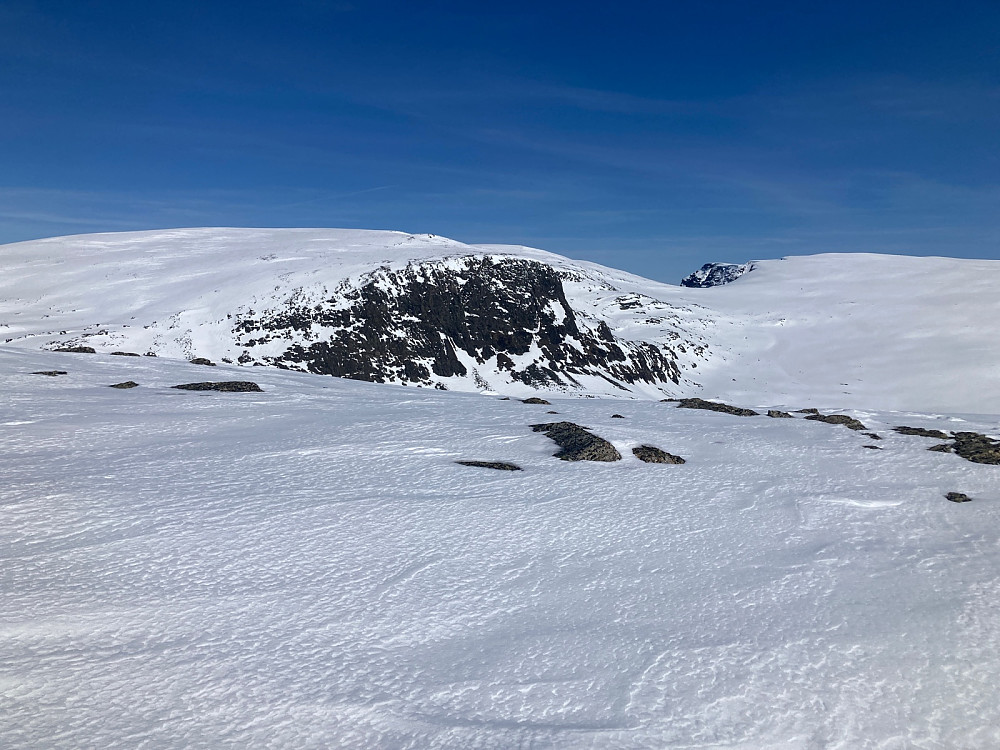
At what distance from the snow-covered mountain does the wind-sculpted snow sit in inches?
1351

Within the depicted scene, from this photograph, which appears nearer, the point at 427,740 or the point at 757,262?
the point at 427,740

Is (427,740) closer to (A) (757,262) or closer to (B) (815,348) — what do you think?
(B) (815,348)

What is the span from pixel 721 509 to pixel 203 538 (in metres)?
7.50

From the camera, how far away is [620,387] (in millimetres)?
54812

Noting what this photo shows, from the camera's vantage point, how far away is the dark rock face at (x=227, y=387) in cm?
1738

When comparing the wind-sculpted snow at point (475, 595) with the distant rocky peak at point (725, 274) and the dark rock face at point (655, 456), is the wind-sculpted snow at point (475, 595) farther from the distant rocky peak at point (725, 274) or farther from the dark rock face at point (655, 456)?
the distant rocky peak at point (725, 274)

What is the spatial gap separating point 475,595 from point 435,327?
45.9 metres

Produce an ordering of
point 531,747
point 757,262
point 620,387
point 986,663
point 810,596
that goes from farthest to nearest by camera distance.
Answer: point 757,262 → point 620,387 → point 810,596 → point 986,663 → point 531,747

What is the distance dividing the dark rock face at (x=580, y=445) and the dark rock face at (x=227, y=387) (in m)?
8.72

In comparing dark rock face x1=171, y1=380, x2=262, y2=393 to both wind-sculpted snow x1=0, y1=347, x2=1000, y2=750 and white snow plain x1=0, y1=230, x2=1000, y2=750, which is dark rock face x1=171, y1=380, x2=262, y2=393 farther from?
wind-sculpted snow x1=0, y1=347, x2=1000, y2=750

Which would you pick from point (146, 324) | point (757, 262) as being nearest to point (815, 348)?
point (146, 324)

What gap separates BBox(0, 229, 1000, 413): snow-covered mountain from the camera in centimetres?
4634


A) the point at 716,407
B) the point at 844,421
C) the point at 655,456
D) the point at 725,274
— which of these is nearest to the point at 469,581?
the point at 655,456

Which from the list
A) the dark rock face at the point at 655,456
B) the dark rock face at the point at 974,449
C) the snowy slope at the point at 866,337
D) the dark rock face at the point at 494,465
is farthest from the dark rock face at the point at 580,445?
the snowy slope at the point at 866,337
